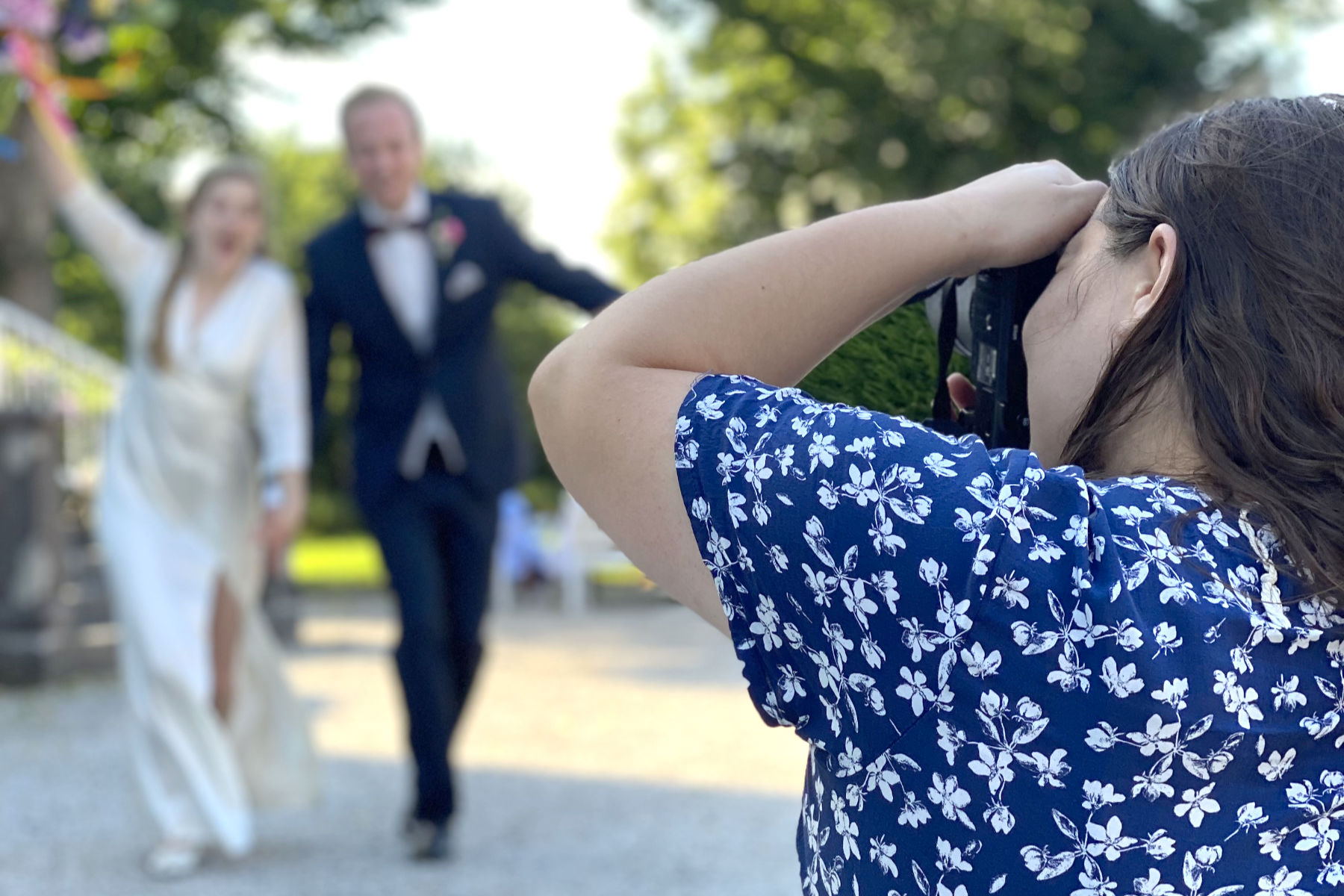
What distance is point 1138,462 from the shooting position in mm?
1349

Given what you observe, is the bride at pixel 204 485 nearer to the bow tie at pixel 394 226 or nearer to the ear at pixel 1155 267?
Result: the bow tie at pixel 394 226

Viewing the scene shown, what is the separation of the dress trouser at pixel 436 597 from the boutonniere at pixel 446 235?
2.40ft

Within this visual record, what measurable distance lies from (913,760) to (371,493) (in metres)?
4.44

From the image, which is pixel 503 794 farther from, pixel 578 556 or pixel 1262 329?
pixel 578 556

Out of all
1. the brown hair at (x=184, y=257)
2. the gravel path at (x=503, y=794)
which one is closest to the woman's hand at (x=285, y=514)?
the brown hair at (x=184, y=257)

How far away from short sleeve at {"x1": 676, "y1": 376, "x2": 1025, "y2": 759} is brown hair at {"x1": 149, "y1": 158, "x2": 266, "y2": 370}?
4.61m

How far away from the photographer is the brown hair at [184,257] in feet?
18.1

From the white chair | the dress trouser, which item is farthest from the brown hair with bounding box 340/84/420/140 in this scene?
the white chair

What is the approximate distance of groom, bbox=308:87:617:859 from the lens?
5.39 metres

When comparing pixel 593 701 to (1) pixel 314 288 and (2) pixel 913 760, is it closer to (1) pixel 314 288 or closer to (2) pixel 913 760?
(1) pixel 314 288

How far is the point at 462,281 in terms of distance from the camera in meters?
5.50

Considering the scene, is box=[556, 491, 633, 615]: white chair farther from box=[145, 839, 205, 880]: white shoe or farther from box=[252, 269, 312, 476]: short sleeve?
box=[145, 839, 205, 880]: white shoe

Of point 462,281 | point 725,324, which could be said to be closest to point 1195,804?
point 725,324

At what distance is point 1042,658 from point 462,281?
4502 millimetres
